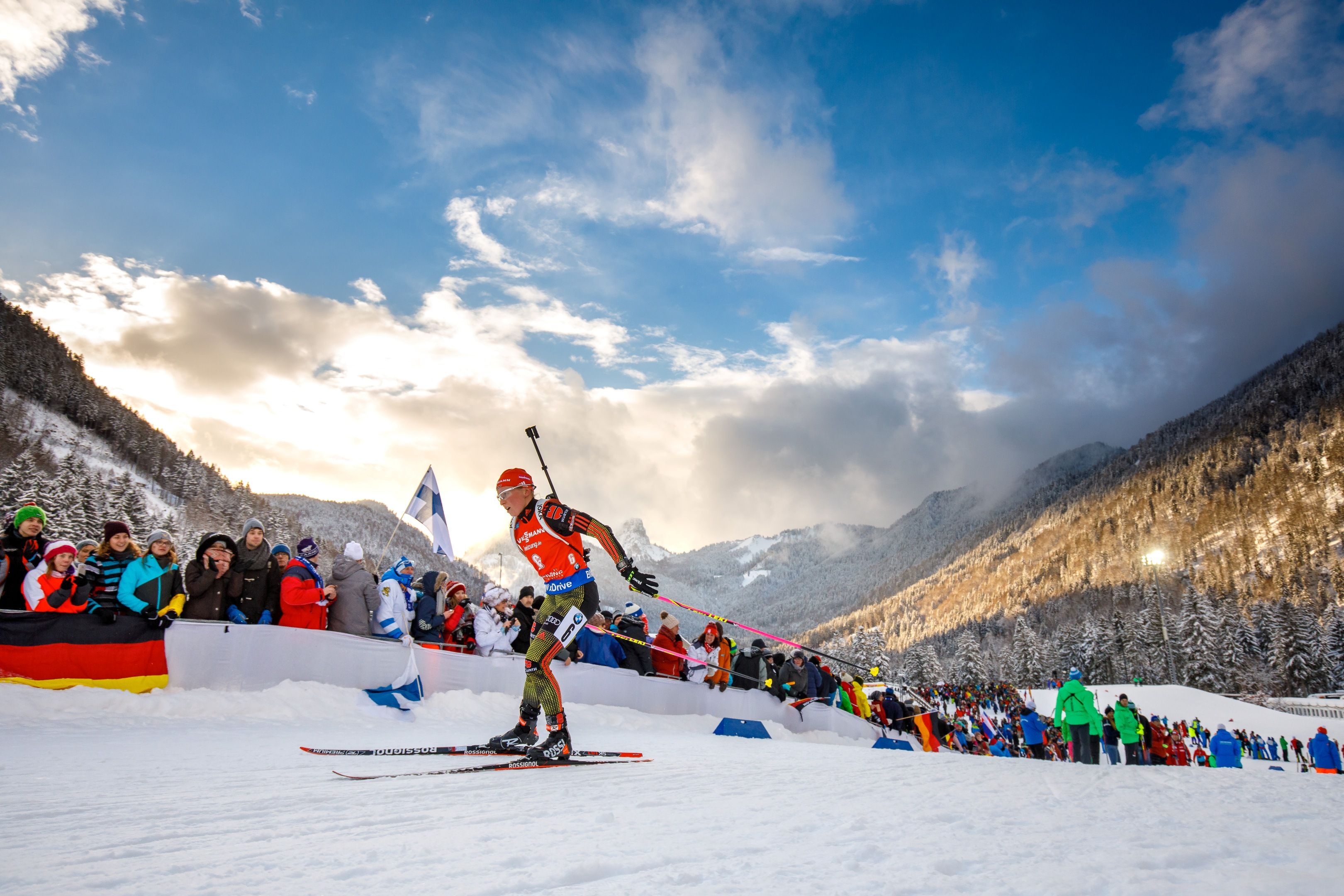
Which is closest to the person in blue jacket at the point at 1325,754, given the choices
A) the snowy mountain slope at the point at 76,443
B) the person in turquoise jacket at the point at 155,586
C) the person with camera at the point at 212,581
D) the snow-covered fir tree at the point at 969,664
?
the person with camera at the point at 212,581

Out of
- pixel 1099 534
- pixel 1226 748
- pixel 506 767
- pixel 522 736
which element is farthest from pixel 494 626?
pixel 1099 534

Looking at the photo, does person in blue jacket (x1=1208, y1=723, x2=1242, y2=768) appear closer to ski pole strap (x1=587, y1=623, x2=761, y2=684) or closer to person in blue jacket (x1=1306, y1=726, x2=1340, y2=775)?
person in blue jacket (x1=1306, y1=726, x2=1340, y2=775)

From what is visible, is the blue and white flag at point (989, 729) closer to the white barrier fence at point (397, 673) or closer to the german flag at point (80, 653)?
the white barrier fence at point (397, 673)

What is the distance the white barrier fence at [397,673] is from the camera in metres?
7.34

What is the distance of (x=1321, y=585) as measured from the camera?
92812 millimetres

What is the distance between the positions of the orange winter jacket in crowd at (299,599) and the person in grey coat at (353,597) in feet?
1.04

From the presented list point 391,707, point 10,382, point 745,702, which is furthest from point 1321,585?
point 10,382

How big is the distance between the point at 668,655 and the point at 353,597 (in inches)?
205

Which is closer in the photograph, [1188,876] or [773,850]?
[1188,876]

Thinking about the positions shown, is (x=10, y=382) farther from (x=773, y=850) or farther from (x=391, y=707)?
(x=773, y=850)

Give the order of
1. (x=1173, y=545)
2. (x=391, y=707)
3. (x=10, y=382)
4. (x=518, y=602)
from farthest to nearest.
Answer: (x=1173, y=545)
(x=10, y=382)
(x=518, y=602)
(x=391, y=707)

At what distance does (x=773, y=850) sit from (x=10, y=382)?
115452mm

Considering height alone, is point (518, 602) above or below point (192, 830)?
above

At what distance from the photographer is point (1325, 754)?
53.3 ft
